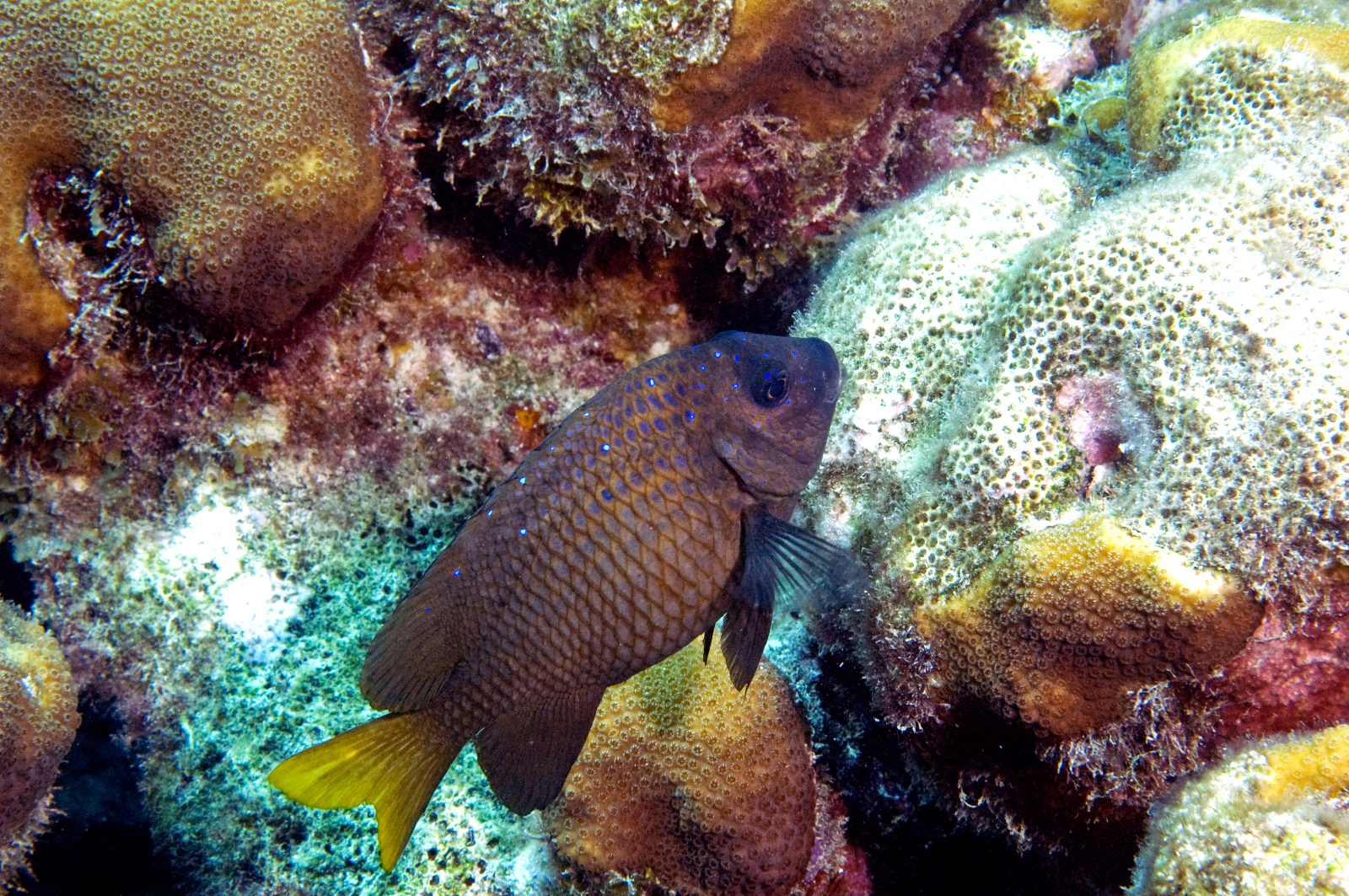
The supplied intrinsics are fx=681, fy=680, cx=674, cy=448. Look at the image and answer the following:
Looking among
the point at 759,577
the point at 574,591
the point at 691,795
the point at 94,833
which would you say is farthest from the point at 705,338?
the point at 94,833

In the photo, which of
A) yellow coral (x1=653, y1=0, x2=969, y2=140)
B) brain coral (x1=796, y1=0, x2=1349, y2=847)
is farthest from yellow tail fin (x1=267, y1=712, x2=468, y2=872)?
yellow coral (x1=653, y1=0, x2=969, y2=140)

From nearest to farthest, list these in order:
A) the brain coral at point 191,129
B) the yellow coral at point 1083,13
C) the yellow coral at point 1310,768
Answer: the yellow coral at point 1310,768 → the brain coral at point 191,129 → the yellow coral at point 1083,13

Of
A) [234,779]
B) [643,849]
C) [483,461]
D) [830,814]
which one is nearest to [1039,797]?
[830,814]

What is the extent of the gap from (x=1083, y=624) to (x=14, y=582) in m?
5.59

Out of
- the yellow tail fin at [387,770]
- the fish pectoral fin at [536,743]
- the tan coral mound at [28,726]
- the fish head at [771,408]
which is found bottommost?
the tan coral mound at [28,726]

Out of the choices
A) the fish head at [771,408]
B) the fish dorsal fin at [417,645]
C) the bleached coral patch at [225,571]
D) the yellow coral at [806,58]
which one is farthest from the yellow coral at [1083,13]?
the bleached coral patch at [225,571]

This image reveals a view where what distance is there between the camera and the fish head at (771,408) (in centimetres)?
248

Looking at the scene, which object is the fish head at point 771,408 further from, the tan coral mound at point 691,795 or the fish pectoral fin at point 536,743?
the tan coral mound at point 691,795

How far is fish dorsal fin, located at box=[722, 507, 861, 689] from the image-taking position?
2.38 metres

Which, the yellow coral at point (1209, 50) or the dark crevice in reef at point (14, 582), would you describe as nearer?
the yellow coral at point (1209, 50)

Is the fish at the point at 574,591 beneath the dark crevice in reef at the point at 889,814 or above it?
above

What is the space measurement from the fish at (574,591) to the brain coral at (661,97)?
1251mm

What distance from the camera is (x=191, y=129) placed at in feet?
9.03

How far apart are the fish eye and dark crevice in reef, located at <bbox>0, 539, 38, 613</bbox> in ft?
14.1
